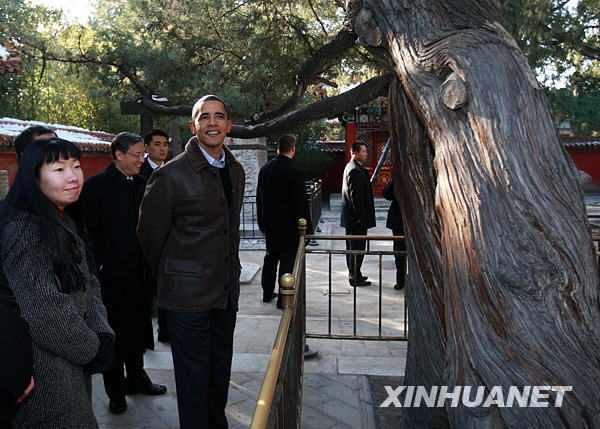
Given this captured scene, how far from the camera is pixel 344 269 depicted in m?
8.06

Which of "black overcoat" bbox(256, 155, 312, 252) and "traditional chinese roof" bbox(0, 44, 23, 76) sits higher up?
"traditional chinese roof" bbox(0, 44, 23, 76)

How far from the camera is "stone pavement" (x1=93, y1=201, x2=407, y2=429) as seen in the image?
3252mm

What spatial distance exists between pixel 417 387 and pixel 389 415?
1.51ft

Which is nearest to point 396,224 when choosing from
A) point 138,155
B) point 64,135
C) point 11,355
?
point 138,155

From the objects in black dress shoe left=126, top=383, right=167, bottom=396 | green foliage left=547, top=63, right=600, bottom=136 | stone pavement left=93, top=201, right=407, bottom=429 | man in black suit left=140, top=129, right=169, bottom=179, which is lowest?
stone pavement left=93, top=201, right=407, bottom=429

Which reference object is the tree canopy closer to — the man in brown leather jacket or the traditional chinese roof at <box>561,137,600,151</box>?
the man in brown leather jacket

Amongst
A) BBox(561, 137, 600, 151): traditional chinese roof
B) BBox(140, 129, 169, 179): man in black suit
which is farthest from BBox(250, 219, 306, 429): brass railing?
BBox(561, 137, 600, 151): traditional chinese roof

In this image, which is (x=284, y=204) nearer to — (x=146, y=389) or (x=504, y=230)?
(x=146, y=389)

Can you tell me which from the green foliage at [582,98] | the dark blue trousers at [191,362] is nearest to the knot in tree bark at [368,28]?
the dark blue trousers at [191,362]

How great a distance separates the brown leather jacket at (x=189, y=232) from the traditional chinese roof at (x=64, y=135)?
7182mm

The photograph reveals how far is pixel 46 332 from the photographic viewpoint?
5.82 ft

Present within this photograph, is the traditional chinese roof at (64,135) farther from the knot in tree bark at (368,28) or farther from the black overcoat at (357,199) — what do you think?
the knot in tree bark at (368,28)

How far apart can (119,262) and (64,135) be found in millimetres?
11907

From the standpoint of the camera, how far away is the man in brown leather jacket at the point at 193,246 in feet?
8.77
